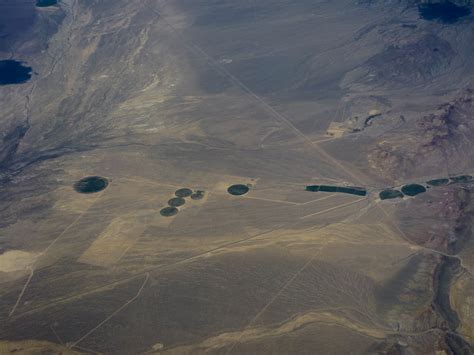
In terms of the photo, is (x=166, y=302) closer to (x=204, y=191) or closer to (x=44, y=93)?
(x=204, y=191)

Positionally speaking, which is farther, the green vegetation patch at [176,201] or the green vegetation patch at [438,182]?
the green vegetation patch at [176,201]

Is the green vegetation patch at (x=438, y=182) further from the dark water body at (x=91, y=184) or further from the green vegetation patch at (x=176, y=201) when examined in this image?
the dark water body at (x=91, y=184)

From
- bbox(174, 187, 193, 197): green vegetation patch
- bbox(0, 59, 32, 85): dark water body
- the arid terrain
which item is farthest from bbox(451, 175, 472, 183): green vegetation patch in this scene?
bbox(0, 59, 32, 85): dark water body

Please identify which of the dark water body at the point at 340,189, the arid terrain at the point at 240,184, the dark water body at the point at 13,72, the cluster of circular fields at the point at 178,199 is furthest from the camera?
the dark water body at the point at 13,72

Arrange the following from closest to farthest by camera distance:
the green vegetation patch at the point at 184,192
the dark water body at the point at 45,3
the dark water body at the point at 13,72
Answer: the green vegetation patch at the point at 184,192 → the dark water body at the point at 13,72 → the dark water body at the point at 45,3

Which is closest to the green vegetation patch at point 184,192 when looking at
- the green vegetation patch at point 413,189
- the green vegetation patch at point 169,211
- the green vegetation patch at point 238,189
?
the green vegetation patch at point 169,211

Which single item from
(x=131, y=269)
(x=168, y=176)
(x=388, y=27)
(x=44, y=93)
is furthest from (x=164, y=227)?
(x=388, y=27)

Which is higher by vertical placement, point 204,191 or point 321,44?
point 321,44
